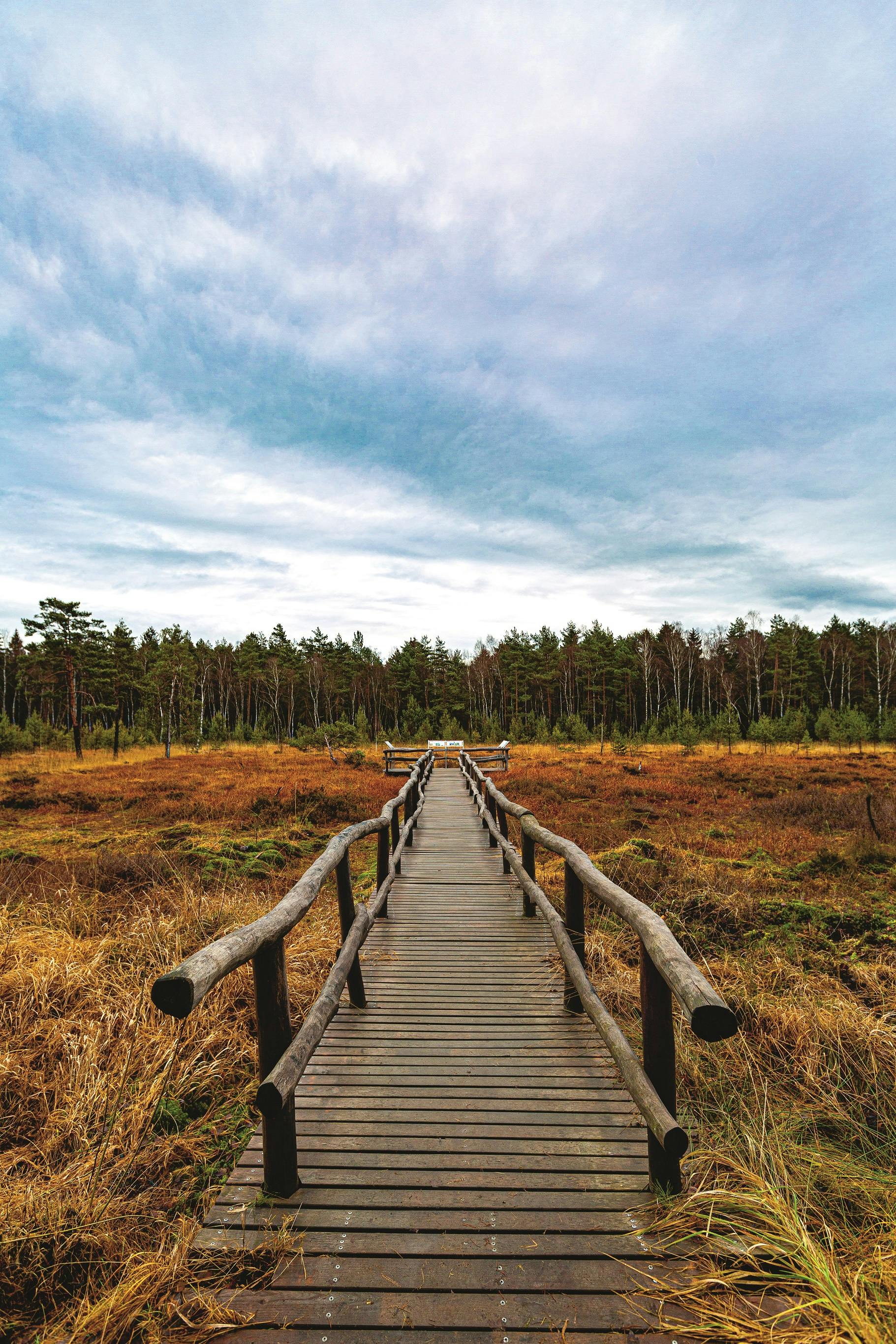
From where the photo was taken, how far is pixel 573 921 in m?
3.98

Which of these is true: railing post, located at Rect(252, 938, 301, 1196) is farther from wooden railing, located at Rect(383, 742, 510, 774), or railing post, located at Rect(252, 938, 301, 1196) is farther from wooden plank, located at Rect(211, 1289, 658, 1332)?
wooden railing, located at Rect(383, 742, 510, 774)

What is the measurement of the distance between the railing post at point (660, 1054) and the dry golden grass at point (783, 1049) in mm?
99

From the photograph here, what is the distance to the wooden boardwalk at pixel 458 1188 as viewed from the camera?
195 cm

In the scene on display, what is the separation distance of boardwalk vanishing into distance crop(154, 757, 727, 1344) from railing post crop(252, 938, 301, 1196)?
0.03 feet

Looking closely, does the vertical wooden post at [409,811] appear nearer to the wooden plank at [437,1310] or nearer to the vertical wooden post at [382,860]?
the vertical wooden post at [382,860]

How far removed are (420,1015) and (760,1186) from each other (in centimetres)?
232

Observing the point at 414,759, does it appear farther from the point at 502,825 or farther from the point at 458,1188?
the point at 458,1188

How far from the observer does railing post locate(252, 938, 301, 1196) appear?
7.91ft

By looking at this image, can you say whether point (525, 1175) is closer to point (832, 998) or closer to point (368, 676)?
point (832, 998)

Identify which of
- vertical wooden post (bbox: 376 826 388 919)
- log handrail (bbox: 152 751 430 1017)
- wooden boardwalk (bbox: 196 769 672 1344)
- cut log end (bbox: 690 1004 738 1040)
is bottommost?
wooden boardwalk (bbox: 196 769 672 1344)

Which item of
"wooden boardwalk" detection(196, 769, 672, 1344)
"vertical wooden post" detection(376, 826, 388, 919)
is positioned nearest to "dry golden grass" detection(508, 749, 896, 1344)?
"wooden boardwalk" detection(196, 769, 672, 1344)

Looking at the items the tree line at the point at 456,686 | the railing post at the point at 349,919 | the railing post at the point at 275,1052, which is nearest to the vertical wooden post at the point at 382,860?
the railing post at the point at 349,919

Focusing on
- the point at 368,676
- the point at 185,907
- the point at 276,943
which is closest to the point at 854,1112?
the point at 276,943

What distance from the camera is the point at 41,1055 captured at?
3867mm
